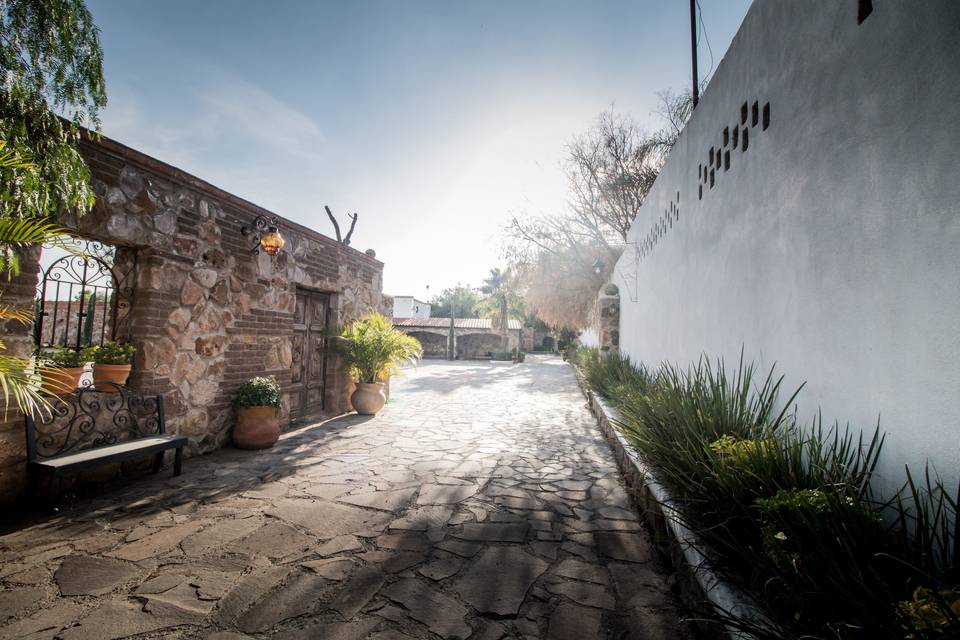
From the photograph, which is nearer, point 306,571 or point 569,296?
point 306,571

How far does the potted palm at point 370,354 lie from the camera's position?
711 cm

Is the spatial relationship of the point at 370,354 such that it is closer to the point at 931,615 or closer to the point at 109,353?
the point at 109,353

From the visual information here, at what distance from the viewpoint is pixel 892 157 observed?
1.81 meters

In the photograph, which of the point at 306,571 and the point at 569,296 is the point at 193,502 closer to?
the point at 306,571

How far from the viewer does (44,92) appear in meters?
2.57

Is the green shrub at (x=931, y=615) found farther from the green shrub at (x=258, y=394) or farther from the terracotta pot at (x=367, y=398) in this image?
the terracotta pot at (x=367, y=398)

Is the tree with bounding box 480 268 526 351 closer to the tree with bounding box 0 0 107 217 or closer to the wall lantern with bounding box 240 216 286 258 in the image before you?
the wall lantern with bounding box 240 216 286 258

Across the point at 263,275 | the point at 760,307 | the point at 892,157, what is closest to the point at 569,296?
the point at 263,275

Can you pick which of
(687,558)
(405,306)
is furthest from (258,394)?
(405,306)

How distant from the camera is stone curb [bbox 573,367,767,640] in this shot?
1622 mm

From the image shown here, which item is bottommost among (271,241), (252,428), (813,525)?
(252,428)

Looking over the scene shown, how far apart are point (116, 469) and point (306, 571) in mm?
2589

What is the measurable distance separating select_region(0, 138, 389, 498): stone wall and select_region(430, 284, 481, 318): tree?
1710 inches

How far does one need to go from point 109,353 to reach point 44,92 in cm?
223
